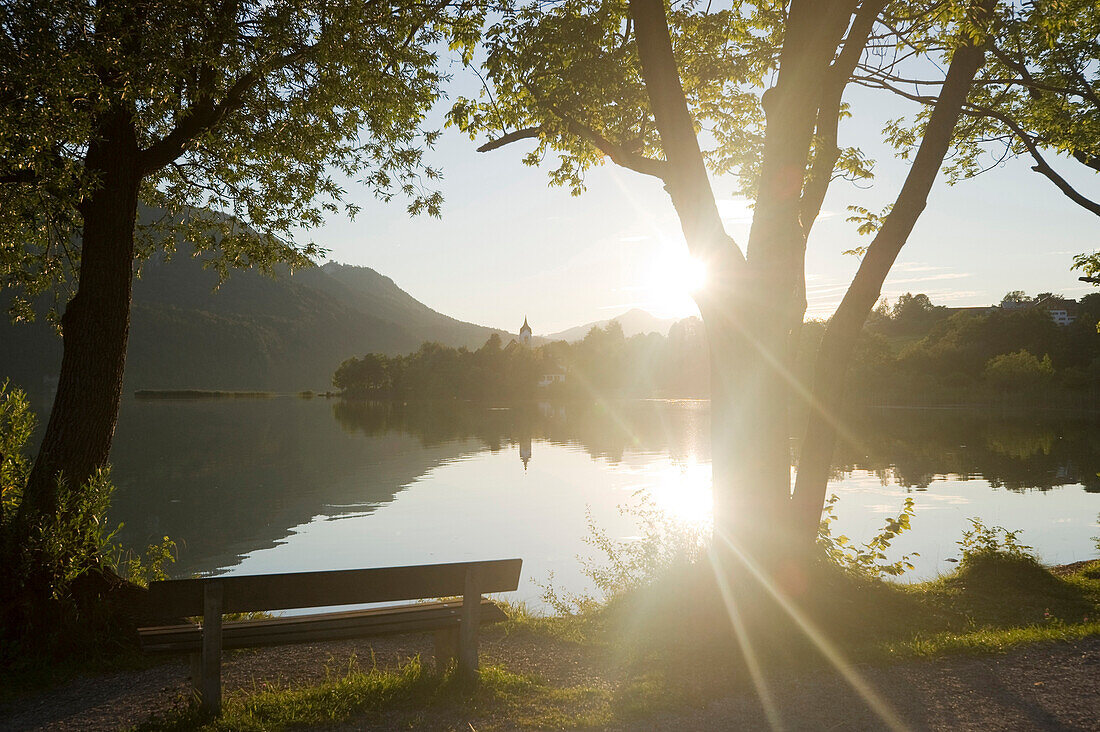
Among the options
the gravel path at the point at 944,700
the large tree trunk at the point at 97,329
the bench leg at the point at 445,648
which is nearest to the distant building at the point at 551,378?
the large tree trunk at the point at 97,329

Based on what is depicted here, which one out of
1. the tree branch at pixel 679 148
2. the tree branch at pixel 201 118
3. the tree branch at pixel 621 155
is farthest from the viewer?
the tree branch at pixel 621 155

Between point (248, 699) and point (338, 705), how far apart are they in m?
0.75

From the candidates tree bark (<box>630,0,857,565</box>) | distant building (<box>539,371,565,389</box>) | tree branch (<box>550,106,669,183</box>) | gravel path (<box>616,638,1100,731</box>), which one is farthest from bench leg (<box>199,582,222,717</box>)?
distant building (<box>539,371,565,389</box>)

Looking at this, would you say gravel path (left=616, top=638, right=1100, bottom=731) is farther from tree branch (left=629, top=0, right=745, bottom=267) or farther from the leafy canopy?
the leafy canopy

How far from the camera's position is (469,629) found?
18.0 feet

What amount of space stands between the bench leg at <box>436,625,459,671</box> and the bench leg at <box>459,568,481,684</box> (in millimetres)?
218

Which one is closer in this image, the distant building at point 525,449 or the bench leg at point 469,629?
the bench leg at point 469,629

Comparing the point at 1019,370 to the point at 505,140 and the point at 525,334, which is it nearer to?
the point at 505,140

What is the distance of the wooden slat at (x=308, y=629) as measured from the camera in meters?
4.95

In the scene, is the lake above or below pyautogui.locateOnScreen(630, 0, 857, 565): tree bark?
below

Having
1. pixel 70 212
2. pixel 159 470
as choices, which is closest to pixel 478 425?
pixel 159 470

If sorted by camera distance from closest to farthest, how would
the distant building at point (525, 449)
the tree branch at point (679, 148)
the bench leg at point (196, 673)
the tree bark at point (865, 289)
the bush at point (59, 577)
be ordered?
the bench leg at point (196, 673) → the bush at point (59, 577) → the tree branch at point (679, 148) → the tree bark at point (865, 289) → the distant building at point (525, 449)

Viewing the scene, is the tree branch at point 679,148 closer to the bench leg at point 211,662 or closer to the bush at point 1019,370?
the bench leg at point 211,662

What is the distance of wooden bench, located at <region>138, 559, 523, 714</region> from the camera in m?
4.71
